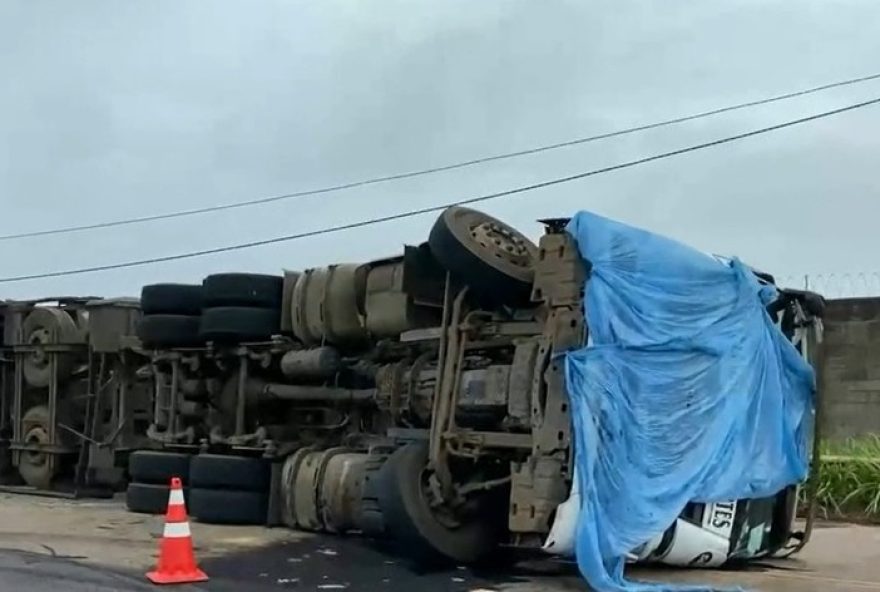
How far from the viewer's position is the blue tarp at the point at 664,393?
732 centimetres

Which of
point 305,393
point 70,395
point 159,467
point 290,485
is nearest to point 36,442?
point 70,395

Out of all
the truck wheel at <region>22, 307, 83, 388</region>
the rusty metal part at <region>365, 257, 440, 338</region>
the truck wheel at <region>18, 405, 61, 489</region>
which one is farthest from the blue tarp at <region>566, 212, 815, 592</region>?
the truck wheel at <region>18, 405, 61, 489</region>

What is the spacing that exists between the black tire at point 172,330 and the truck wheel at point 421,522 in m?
3.72

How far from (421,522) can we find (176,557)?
163 cm

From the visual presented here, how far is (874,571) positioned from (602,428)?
2.37 meters

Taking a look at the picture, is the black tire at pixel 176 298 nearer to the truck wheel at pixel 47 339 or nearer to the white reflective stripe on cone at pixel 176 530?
the truck wheel at pixel 47 339

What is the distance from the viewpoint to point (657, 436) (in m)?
7.49

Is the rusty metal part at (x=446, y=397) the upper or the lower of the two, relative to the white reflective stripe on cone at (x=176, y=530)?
upper

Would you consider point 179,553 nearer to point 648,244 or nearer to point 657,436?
point 657,436

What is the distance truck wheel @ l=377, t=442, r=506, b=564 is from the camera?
8.13 metres

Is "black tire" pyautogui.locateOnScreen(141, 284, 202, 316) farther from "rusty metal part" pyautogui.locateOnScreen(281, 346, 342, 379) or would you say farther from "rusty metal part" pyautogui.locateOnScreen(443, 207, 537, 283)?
"rusty metal part" pyautogui.locateOnScreen(443, 207, 537, 283)

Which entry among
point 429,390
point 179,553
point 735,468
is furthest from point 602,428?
point 179,553

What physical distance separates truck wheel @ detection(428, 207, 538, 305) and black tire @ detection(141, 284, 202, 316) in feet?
12.3

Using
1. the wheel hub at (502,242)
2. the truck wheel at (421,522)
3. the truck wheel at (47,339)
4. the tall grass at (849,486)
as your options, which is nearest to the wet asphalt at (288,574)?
the truck wheel at (421,522)
